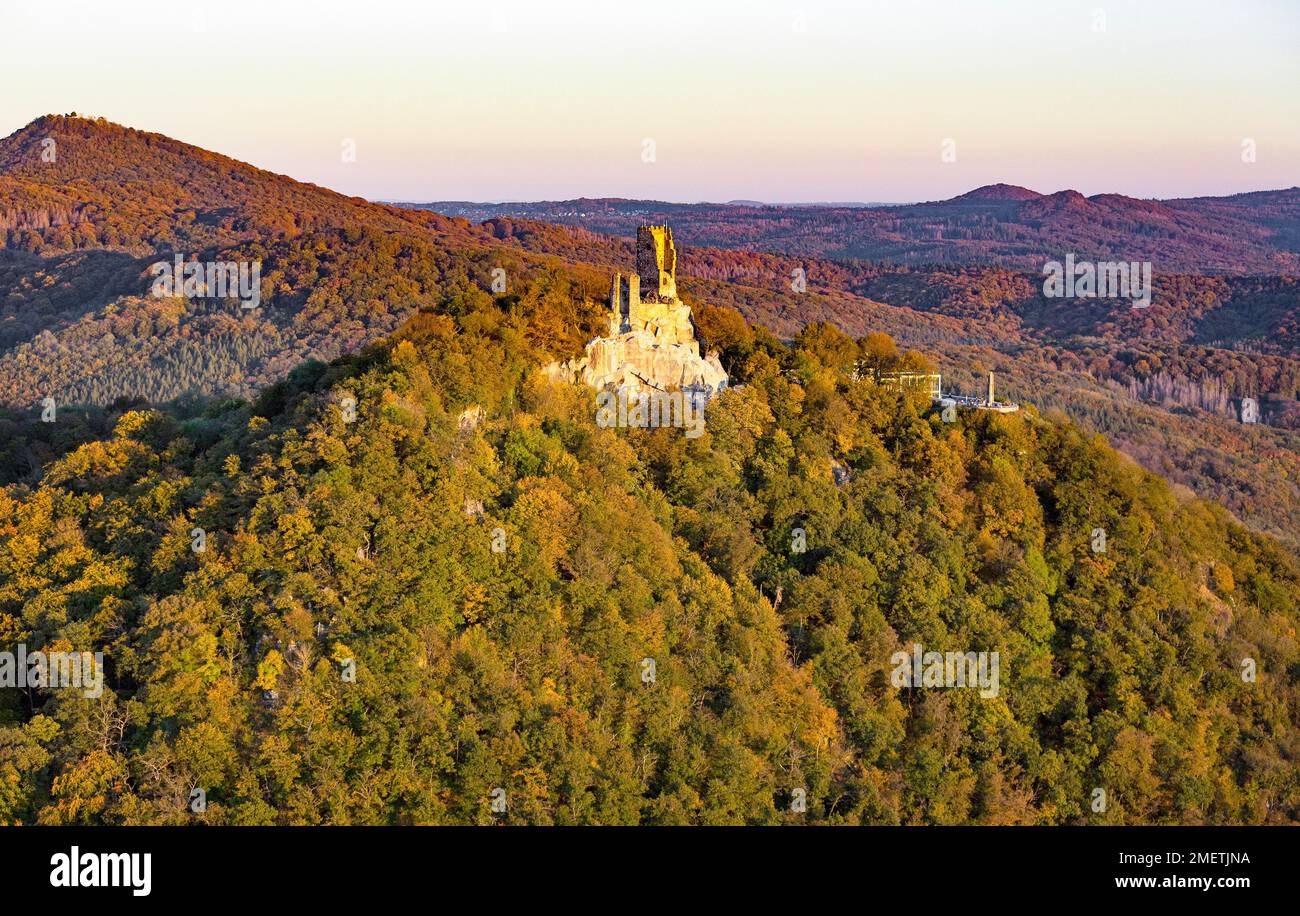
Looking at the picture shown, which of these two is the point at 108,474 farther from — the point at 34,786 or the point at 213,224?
the point at 213,224

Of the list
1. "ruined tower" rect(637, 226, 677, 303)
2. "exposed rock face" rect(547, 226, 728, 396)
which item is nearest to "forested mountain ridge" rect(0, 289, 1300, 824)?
"exposed rock face" rect(547, 226, 728, 396)

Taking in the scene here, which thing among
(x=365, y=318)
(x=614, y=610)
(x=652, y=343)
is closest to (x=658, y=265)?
(x=652, y=343)

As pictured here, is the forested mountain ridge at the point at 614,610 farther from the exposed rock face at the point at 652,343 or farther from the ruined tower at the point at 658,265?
the ruined tower at the point at 658,265

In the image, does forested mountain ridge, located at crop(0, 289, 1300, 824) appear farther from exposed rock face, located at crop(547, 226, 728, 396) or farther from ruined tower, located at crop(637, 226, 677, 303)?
ruined tower, located at crop(637, 226, 677, 303)

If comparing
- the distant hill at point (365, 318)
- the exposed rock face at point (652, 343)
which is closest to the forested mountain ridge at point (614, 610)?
the exposed rock face at point (652, 343)

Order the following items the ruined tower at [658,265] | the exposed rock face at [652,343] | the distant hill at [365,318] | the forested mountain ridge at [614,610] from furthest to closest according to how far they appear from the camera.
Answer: the distant hill at [365,318], the ruined tower at [658,265], the exposed rock face at [652,343], the forested mountain ridge at [614,610]

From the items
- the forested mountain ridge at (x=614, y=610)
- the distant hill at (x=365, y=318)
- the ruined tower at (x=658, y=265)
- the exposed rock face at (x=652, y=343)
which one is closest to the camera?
the forested mountain ridge at (x=614, y=610)

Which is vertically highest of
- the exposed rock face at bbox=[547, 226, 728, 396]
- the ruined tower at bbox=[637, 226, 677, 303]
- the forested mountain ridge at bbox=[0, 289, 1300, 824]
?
the ruined tower at bbox=[637, 226, 677, 303]
